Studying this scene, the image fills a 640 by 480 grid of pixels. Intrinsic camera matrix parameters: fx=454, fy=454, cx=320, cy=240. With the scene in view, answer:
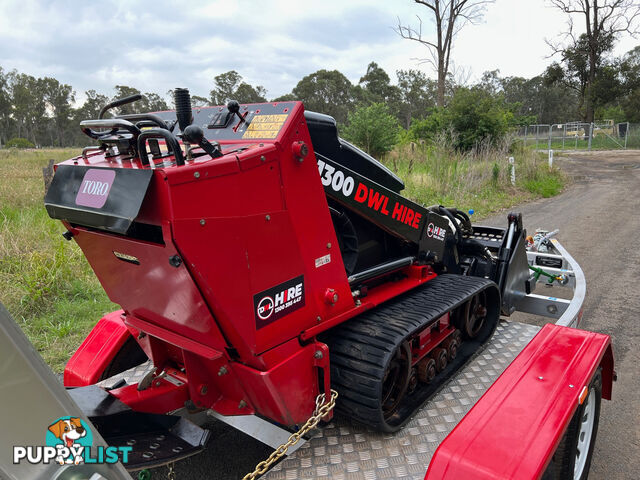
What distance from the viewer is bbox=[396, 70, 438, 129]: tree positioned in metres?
51.5

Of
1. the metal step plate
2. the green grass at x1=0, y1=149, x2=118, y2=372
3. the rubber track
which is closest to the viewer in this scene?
the metal step plate

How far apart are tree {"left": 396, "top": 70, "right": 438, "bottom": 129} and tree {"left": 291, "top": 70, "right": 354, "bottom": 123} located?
303 inches

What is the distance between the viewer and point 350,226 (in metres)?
2.76

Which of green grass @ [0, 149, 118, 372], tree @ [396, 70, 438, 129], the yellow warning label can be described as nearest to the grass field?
green grass @ [0, 149, 118, 372]

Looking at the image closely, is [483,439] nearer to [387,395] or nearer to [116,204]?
[387,395]

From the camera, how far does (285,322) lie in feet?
7.11

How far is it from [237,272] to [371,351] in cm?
92

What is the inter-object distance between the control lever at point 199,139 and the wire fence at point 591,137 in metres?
28.9

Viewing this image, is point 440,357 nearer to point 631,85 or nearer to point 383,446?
point 383,446

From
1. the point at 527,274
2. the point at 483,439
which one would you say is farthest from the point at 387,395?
the point at 527,274

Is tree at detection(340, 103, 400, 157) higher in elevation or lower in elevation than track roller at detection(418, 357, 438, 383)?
higher

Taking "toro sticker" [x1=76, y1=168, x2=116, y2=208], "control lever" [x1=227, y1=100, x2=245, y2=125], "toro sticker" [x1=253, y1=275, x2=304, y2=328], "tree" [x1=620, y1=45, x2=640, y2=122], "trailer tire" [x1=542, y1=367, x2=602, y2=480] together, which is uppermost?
"tree" [x1=620, y1=45, x2=640, y2=122]

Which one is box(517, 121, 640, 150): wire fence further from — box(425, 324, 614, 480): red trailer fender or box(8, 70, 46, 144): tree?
box(8, 70, 46, 144): tree

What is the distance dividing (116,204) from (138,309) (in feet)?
2.79
